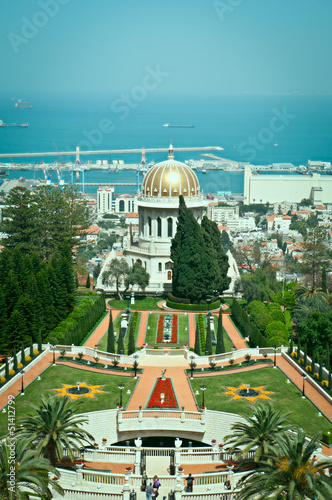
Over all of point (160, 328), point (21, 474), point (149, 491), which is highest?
point (160, 328)

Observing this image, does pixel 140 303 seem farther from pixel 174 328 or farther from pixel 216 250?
pixel 174 328

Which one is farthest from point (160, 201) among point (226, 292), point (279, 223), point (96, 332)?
point (279, 223)

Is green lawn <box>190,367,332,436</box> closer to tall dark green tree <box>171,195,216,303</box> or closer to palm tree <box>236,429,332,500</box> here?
palm tree <box>236,429,332,500</box>

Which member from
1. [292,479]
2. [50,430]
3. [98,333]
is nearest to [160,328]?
[98,333]

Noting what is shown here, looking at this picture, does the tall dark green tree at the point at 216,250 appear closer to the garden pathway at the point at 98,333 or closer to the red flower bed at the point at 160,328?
the red flower bed at the point at 160,328

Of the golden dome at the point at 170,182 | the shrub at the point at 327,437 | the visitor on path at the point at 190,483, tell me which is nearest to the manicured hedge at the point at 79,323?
the golden dome at the point at 170,182

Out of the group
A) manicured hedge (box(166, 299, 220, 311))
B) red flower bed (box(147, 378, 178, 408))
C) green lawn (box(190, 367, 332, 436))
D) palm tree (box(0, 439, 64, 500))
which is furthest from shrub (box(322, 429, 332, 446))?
manicured hedge (box(166, 299, 220, 311))
